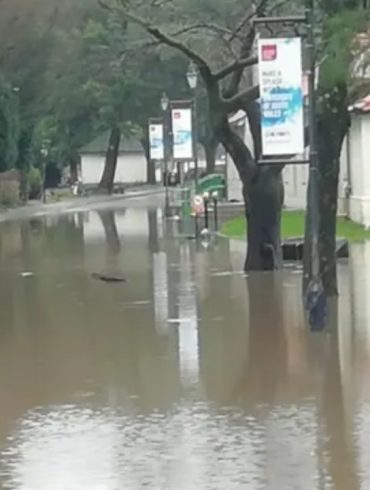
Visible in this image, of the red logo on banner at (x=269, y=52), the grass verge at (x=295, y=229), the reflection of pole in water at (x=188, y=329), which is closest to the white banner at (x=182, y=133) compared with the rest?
the grass verge at (x=295, y=229)

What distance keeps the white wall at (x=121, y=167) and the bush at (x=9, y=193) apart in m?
54.1

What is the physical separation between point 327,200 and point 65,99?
6741 cm

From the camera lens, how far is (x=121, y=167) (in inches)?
5157

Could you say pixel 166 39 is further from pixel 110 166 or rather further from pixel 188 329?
pixel 110 166

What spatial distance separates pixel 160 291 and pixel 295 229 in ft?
53.2

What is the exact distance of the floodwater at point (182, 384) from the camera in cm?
1062

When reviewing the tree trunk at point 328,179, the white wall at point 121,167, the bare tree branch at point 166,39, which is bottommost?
the white wall at point 121,167

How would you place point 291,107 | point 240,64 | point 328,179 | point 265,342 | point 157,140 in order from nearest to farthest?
point 265,342, point 291,107, point 328,179, point 240,64, point 157,140

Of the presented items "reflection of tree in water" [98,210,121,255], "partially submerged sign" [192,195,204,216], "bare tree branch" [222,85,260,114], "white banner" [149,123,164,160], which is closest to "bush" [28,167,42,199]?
"reflection of tree in water" [98,210,121,255]

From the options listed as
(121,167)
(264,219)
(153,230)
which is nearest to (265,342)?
(264,219)

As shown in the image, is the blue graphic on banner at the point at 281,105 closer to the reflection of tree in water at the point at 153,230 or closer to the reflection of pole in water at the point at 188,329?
the reflection of pole in water at the point at 188,329

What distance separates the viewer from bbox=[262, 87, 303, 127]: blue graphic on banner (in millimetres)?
19562

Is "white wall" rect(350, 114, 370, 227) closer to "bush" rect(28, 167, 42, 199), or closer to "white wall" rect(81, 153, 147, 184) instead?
"bush" rect(28, 167, 42, 199)

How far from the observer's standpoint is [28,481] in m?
10.4
